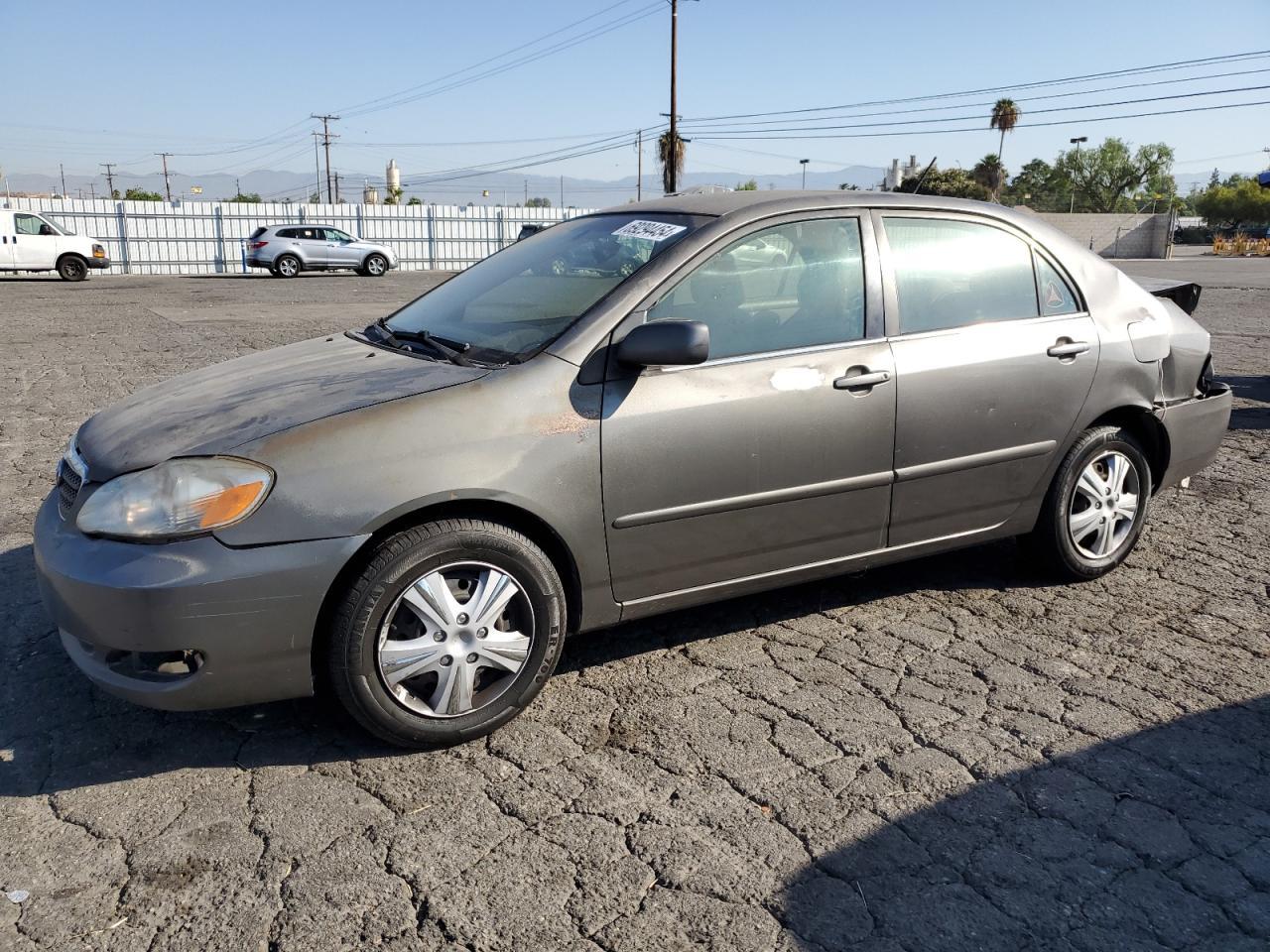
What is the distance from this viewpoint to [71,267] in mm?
25125

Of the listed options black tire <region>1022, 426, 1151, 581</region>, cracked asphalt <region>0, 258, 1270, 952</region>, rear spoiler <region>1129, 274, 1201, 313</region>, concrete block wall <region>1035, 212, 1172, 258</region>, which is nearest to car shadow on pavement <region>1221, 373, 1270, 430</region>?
rear spoiler <region>1129, 274, 1201, 313</region>

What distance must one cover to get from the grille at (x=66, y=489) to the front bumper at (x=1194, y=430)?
4.21 m

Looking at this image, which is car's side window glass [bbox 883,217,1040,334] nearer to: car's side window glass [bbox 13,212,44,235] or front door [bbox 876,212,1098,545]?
front door [bbox 876,212,1098,545]

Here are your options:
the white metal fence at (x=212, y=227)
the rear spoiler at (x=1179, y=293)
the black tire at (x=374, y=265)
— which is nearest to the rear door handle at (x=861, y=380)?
the rear spoiler at (x=1179, y=293)

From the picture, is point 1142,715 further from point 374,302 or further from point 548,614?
point 374,302

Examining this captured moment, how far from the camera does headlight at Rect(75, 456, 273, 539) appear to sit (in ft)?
9.11

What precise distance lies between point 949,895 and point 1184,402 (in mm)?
3004

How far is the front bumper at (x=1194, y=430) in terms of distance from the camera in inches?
177

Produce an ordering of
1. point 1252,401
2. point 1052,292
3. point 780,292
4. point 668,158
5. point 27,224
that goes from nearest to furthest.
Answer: point 780,292, point 1052,292, point 1252,401, point 27,224, point 668,158

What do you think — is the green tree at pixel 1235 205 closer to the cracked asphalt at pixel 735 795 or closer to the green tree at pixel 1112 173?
the green tree at pixel 1112 173

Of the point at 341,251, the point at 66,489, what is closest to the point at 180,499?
the point at 66,489

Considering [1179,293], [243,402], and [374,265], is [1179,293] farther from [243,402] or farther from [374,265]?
[374,265]

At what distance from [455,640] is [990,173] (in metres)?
74.5

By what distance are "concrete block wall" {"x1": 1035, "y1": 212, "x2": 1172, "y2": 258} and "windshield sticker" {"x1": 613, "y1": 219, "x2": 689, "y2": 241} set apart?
5204 centimetres
